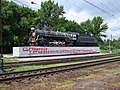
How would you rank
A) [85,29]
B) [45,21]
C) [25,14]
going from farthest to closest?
[85,29] → [45,21] → [25,14]

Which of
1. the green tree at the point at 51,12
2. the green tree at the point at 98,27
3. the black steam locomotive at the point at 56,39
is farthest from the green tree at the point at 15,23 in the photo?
the green tree at the point at 98,27

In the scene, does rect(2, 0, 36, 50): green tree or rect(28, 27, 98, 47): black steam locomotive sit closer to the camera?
rect(28, 27, 98, 47): black steam locomotive

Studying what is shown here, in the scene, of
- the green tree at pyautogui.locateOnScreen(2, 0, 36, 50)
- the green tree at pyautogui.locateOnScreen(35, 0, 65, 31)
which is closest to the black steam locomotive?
the green tree at pyautogui.locateOnScreen(2, 0, 36, 50)

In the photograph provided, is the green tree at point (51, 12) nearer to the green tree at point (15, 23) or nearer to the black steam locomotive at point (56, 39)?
the green tree at point (15, 23)

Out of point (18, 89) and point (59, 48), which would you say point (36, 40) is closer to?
point (59, 48)

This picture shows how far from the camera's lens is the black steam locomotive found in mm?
43812

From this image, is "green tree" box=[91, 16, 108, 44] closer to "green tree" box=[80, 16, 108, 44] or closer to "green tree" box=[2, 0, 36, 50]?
"green tree" box=[80, 16, 108, 44]

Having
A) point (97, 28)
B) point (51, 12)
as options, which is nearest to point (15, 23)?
point (51, 12)

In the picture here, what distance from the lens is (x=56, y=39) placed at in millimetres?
48688

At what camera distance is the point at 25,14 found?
208 ft

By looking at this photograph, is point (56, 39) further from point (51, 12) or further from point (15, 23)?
point (51, 12)

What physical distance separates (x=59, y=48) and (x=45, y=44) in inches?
132

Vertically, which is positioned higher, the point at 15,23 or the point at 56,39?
the point at 15,23

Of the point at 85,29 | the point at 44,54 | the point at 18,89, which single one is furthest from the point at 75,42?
the point at 85,29
